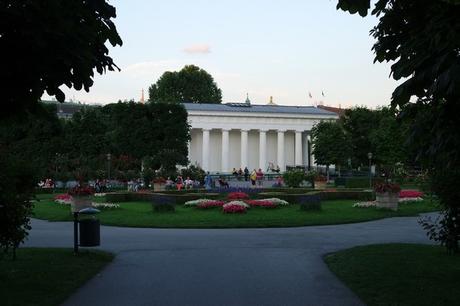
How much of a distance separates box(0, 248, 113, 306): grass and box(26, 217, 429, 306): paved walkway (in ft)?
0.97

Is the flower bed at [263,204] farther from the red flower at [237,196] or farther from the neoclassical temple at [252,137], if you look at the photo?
the neoclassical temple at [252,137]

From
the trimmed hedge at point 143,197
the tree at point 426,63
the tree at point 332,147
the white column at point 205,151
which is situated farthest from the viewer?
the white column at point 205,151

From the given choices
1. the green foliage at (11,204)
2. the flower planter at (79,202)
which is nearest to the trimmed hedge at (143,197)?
the flower planter at (79,202)

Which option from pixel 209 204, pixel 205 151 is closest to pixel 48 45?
pixel 209 204

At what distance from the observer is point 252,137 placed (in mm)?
105938

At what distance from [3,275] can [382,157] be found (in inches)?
2645

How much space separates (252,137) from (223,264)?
306 feet

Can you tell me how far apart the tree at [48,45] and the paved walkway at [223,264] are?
3538 millimetres

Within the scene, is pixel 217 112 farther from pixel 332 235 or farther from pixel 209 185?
pixel 332 235

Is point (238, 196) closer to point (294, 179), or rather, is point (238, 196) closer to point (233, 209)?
point (233, 209)

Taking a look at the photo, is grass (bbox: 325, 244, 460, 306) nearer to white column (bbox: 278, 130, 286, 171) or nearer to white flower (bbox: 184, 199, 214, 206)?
white flower (bbox: 184, 199, 214, 206)

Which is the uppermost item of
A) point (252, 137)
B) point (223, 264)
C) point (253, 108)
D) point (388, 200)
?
point (253, 108)

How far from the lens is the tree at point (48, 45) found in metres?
6.34

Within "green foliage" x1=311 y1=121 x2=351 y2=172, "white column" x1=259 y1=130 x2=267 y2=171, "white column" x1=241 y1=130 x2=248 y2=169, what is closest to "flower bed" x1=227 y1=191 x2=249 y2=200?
"green foliage" x1=311 y1=121 x2=351 y2=172
